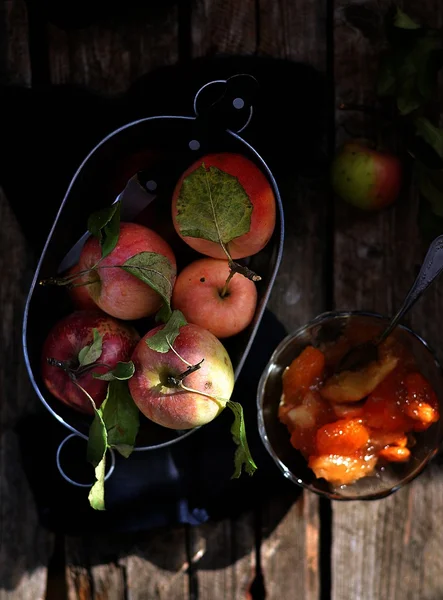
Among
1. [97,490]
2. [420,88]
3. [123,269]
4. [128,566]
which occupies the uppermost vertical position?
[420,88]

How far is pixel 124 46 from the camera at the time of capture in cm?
104

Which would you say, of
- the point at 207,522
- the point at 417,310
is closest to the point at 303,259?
the point at 417,310

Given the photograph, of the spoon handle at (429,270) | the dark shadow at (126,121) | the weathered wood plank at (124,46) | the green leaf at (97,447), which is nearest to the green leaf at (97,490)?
the green leaf at (97,447)

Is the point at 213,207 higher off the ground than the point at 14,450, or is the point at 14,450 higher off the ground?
the point at 213,207

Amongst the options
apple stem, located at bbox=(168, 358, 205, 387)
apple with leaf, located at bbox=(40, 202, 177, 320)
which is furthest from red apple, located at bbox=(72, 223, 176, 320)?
apple stem, located at bbox=(168, 358, 205, 387)

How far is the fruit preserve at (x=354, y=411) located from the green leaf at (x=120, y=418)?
22 cm

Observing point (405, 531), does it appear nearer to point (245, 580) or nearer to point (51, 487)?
point (245, 580)

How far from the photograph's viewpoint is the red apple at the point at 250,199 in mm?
848

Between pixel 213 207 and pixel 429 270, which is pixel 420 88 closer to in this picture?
pixel 429 270

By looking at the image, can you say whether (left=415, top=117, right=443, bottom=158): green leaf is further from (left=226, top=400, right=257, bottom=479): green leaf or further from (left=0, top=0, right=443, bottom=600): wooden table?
(left=226, top=400, right=257, bottom=479): green leaf

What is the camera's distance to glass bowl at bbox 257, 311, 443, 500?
0.96 m

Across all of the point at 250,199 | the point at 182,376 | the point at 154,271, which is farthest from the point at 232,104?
the point at 182,376

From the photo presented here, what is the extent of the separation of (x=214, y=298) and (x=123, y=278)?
0.11 metres

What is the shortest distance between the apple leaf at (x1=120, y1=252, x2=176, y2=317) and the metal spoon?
0.28m
